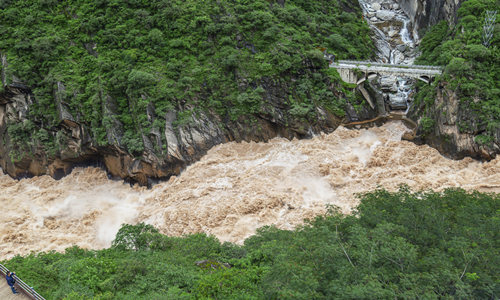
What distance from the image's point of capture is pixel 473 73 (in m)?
36.3

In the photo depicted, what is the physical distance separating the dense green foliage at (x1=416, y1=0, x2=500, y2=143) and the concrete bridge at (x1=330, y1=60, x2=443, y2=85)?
1367 mm

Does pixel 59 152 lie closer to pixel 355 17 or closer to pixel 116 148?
pixel 116 148

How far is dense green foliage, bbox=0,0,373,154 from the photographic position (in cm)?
3941

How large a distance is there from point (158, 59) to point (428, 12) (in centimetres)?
3444

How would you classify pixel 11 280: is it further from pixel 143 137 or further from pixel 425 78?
pixel 425 78

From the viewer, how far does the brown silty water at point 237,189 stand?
102 ft

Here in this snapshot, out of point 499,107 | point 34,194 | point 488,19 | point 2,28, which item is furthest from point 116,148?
point 488,19

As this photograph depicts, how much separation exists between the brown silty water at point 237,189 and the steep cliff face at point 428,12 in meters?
16.9

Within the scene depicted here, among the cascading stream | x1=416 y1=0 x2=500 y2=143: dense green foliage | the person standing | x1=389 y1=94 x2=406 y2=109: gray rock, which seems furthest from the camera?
the cascading stream

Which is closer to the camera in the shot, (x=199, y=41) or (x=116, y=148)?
(x=116, y=148)

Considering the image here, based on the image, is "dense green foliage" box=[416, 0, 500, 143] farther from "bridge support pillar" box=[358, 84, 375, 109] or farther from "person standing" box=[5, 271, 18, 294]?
Answer: "person standing" box=[5, 271, 18, 294]

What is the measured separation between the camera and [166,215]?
107 ft

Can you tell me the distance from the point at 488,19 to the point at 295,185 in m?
25.1

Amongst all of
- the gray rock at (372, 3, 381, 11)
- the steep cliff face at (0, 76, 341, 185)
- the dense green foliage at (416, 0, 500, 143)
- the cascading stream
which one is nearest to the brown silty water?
the steep cliff face at (0, 76, 341, 185)
